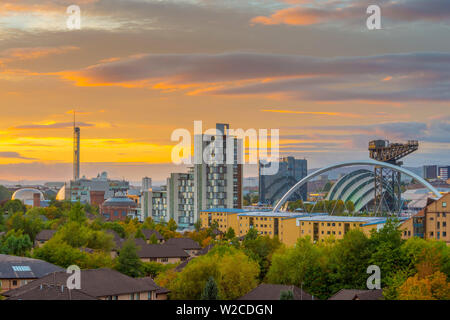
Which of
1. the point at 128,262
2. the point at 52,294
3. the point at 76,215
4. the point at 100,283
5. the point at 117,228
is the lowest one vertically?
the point at 117,228

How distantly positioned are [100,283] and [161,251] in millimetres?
33773

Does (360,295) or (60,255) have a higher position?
(360,295)

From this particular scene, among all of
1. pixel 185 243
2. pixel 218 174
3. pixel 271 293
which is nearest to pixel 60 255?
pixel 271 293

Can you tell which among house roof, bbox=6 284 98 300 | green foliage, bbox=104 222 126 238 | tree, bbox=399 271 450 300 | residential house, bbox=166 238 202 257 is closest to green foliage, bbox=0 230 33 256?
residential house, bbox=166 238 202 257

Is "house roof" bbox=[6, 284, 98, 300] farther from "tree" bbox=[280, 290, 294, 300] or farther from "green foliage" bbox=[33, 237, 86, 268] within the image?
"green foliage" bbox=[33, 237, 86, 268]

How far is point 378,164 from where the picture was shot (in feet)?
305

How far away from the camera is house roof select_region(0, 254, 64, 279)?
4806cm

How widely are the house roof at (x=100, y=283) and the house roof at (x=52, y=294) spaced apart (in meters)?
1.48

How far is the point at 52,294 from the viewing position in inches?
1414

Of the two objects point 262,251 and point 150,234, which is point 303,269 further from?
point 150,234

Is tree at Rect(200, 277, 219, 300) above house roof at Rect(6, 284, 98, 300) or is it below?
below

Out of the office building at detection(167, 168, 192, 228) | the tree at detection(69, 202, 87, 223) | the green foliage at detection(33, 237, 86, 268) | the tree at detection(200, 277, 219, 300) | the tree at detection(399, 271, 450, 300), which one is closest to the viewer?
the tree at detection(399, 271, 450, 300)

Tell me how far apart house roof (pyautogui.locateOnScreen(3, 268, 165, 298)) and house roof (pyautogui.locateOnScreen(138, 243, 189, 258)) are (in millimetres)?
28153
